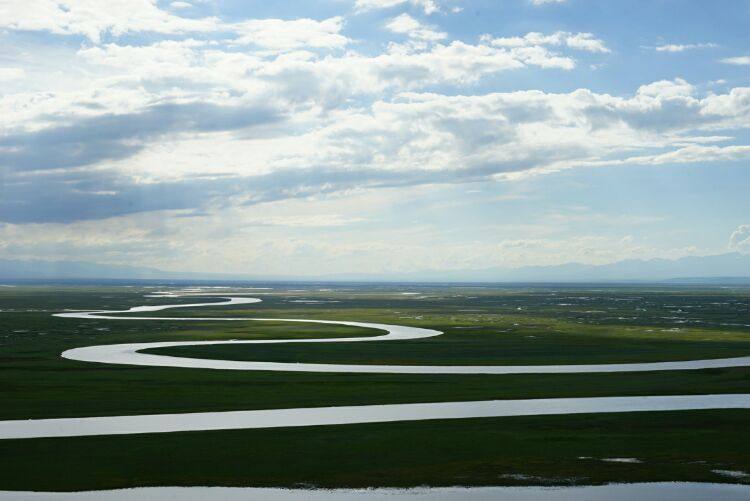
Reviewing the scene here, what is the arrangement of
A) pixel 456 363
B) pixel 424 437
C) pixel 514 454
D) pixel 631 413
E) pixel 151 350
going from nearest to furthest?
pixel 514 454 → pixel 424 437 → pixel 631 413 → pixel 456 363 → pixel 151 350

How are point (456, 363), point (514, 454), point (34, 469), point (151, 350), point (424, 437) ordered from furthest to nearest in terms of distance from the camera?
point (151, 350) < point (456, 363) < point (424, 437) < point (514, 454) < point (34, 469)

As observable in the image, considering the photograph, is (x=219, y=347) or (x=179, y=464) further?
(x=219, y=347)

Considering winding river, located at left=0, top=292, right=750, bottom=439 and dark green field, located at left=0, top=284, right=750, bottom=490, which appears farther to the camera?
winding river, located at left=0, top=292, right=750, bottom=439

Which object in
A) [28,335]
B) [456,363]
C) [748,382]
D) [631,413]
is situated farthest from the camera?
[28,335]

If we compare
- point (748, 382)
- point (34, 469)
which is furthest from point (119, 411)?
point (748, 382)

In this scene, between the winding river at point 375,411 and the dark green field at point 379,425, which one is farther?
the winding river at point 375,411

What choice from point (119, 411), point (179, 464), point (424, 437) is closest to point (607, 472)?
point (424, 437)

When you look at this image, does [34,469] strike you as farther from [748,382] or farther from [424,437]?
[748,382]

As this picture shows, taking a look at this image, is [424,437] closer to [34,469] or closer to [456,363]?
[34,469]

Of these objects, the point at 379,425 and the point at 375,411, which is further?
the point at 375,411
